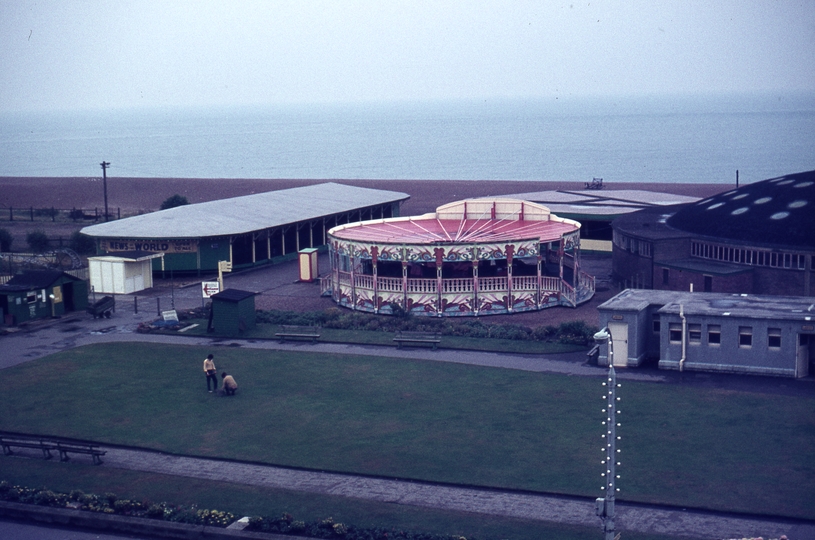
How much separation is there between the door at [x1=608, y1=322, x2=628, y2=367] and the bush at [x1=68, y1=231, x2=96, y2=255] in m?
37.4

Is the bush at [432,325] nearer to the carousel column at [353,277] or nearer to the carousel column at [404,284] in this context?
the carousel column at [353,277]

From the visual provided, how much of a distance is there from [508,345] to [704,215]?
1539cm

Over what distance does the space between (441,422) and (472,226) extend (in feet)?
70.6

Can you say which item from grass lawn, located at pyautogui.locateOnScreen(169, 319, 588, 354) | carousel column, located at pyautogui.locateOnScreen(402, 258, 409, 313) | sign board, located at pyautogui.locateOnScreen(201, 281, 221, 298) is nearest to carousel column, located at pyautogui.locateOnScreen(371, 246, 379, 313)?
carousel column, located at pyautogui.locateOnScreen(402, 258, 409, 313)

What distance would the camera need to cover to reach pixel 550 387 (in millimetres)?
27047

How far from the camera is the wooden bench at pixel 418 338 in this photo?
32.6 m

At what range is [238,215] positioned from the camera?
52.5 m

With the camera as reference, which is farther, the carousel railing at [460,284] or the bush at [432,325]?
the carousel railing at [460,284]

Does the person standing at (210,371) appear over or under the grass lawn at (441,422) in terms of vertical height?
over

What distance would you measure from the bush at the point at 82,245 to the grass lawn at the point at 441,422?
2678 centimetres

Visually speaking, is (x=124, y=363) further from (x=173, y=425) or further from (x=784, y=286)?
(x=784, y=286)

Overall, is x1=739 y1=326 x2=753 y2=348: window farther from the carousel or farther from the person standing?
the person standing

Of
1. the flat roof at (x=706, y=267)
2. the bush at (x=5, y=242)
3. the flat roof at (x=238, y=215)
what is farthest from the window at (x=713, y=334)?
the bush at (x=5, y=242)

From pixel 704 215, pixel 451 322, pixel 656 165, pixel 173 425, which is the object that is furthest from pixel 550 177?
pixel 173 425
